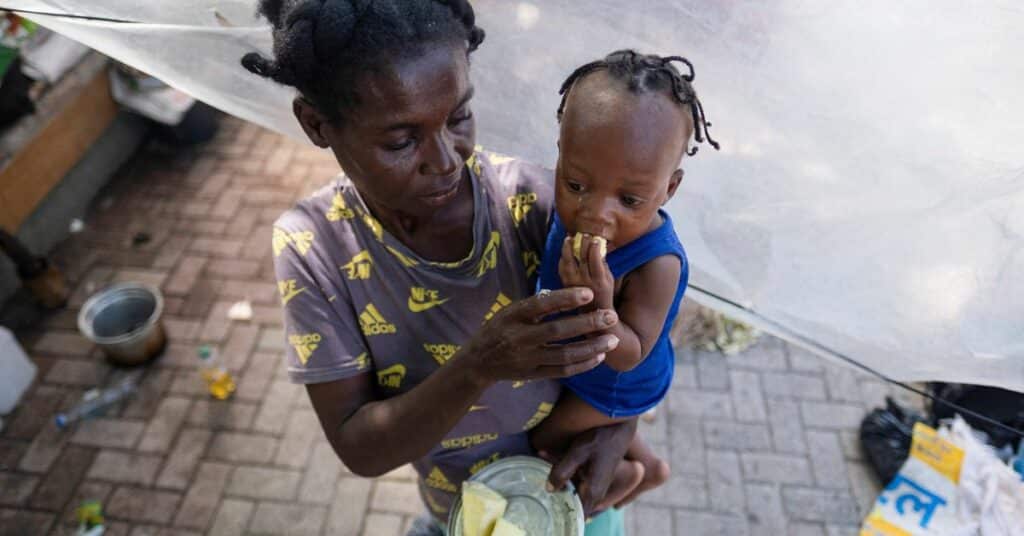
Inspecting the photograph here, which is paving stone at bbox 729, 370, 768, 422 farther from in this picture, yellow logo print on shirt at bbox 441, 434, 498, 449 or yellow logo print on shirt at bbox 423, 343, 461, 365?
yellow logo print on shirt at bbox 423, 343, 461, 365

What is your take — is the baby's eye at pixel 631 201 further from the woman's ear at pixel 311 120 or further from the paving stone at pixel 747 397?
the paving stone at pixel 747 397

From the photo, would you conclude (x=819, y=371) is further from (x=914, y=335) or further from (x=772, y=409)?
(x=914, y=335)

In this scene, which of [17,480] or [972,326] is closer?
[972,326]

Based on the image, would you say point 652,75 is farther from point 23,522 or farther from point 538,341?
point 23,522

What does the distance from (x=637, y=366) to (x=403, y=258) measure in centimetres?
66

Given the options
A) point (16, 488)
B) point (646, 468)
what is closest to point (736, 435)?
point (646, 468)

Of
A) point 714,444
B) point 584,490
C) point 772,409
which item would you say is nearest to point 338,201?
point 584,490

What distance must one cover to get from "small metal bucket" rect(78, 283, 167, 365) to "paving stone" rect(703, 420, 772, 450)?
311 cm

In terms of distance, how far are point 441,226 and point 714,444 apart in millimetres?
2587

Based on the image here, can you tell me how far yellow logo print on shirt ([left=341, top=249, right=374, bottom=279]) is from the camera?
153cm

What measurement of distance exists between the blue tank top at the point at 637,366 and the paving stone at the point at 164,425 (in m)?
2.74

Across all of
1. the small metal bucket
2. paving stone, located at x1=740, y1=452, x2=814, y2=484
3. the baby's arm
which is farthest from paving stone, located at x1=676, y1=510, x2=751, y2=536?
the small metal bucket

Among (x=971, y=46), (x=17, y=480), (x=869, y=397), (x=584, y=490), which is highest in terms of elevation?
(x=971, y=46)

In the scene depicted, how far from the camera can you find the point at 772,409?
146 inches
